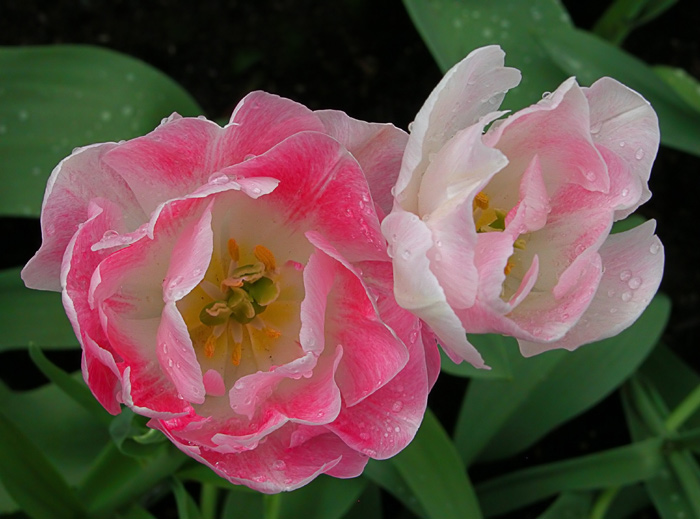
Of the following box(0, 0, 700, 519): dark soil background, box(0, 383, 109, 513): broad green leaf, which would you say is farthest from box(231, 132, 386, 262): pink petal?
box(0, 0, 700, 519): dark soil background

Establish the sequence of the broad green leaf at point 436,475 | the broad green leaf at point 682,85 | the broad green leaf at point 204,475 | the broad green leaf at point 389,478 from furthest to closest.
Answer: the broad green leaf at point 682,85
the broad green leaf at point 389,478
the broad green leaf at point 436,475
the broad green leaf at point 204,475

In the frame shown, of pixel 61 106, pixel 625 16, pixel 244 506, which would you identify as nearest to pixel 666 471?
pixel 244 506

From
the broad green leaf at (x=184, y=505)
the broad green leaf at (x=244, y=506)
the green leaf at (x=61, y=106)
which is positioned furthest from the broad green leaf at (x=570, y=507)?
the green leaf at (x=61, y=106)

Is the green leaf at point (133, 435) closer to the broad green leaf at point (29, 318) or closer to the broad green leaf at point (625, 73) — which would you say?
the broad green leaf at point (29, 318)

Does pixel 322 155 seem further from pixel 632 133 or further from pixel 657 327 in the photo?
pixel 657 327

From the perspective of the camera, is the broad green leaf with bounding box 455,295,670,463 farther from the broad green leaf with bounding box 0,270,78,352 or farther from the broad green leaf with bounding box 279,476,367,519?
the broad green leaf with bounding box 0,270,78,352
